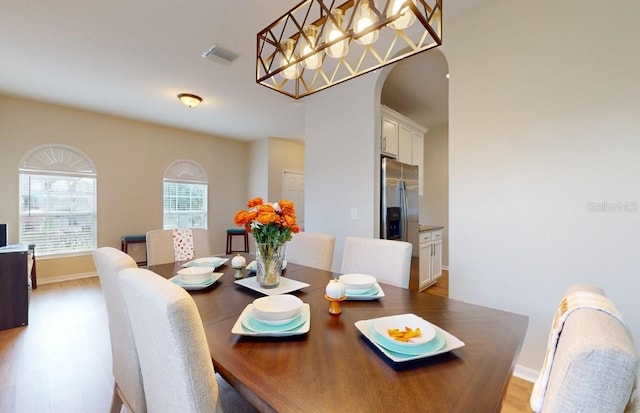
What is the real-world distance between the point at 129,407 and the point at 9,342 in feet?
7.27

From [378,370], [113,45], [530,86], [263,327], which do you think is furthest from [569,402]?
[113,45]

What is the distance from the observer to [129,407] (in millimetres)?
1129

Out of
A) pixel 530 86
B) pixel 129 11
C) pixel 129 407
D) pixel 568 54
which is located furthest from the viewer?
pixel 129 11

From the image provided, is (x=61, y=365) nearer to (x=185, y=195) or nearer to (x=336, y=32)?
(x=336, y=32)

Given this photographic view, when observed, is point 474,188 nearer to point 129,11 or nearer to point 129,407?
point 129,407

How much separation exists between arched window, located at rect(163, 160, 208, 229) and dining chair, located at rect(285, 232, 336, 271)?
3.83 metres

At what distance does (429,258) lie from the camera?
151 inches

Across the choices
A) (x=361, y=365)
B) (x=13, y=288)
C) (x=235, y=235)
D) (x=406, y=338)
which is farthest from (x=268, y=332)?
(x=235, y=235)

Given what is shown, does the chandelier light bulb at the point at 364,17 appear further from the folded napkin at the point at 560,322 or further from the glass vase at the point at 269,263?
the folded napkin at the point at 560,322

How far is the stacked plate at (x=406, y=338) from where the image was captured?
828 mm

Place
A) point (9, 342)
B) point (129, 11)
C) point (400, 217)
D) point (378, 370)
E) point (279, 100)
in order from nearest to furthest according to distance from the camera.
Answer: point (378, 370)
point (129, 11)
point (9, 342)
point (400, 217)
point (279, 100)

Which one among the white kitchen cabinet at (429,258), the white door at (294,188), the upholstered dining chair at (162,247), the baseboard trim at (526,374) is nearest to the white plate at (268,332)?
the upholstered dining chair at (162,247)

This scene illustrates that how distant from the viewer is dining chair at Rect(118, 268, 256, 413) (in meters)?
0.65

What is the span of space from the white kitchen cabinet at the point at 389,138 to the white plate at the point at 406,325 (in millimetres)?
2296
